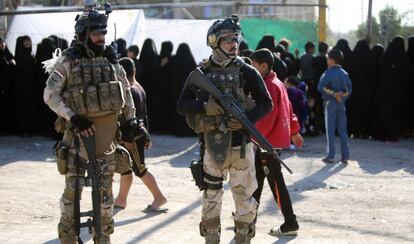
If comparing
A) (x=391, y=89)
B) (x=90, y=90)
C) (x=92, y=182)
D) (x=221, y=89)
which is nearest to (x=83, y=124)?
(x=90, y=90)

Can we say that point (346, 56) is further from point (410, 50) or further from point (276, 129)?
Result: point (276, 129)

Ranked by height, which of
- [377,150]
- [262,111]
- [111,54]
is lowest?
[377,150]

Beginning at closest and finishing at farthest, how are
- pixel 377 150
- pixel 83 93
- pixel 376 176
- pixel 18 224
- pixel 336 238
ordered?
pixel 83 93, pixel 336 238, pixel 18 224, pixel 376 176, pixel 377 150

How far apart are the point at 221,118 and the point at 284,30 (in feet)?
41.5

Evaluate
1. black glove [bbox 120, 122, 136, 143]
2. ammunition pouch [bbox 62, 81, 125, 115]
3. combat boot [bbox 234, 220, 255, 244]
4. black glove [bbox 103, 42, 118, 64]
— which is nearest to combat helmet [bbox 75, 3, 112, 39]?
black glove [bbox 103, 42, 118, 64]

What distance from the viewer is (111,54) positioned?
563 cm

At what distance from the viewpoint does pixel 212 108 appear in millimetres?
5367

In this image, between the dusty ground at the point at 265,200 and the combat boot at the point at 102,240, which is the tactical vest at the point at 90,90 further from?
the dusty ground at the point at 265,200

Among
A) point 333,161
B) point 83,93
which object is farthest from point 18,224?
point 333,161

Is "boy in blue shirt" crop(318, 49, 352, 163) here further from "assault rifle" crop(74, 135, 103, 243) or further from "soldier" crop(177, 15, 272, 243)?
"assault rifle" crop(74, 135, 103, 243)

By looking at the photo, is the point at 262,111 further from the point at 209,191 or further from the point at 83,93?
the point at 83,93

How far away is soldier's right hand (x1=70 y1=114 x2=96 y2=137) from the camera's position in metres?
5.33

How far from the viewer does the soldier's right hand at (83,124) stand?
5328 millimetres

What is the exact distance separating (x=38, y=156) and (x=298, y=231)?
596 cm
